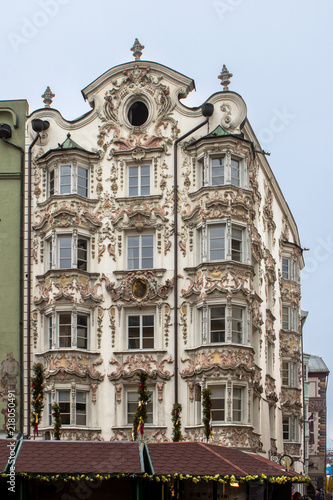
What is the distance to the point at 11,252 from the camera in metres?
47.2

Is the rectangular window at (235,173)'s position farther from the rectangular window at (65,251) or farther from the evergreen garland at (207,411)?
the evergreen garland at (207,411)

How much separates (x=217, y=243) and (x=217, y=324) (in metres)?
3.88

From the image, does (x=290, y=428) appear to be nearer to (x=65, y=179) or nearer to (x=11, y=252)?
(x=11, y=252)

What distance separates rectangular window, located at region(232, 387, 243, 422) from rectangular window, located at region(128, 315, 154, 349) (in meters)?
4.57

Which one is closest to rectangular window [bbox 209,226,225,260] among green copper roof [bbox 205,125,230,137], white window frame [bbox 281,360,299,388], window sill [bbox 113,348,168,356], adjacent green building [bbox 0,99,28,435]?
green copper roof [bbox 205,125,230,137]

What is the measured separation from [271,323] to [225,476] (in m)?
17.4

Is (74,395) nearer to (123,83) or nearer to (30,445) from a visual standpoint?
(30,445)

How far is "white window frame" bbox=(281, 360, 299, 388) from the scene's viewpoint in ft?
180

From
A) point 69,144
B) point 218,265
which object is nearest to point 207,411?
point 218,265

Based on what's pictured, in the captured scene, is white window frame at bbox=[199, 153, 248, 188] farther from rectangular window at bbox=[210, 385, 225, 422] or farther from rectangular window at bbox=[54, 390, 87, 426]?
rectangular window at bbox=[54, 390, 87, 426]

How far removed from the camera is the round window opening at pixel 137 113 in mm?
48094

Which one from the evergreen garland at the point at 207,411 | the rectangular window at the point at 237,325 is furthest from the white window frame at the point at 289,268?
the evergreen garland at the point at 207,411

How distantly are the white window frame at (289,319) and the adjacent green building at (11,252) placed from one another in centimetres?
1736

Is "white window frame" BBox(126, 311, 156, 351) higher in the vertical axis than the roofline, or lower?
lower
